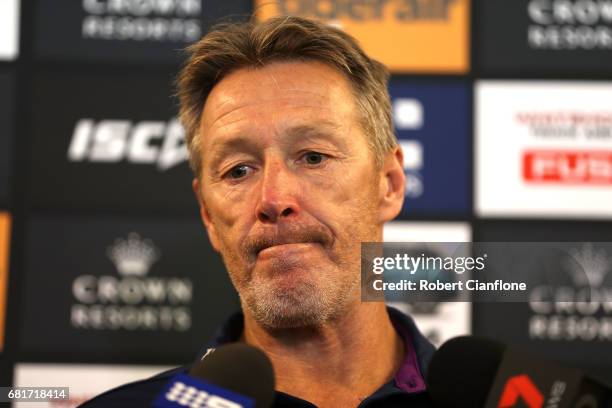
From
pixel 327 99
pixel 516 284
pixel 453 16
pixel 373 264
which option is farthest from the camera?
pixel 453 16

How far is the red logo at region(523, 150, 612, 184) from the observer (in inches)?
77.3

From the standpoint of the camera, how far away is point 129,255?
75.8 inches

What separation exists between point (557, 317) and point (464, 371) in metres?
1.20

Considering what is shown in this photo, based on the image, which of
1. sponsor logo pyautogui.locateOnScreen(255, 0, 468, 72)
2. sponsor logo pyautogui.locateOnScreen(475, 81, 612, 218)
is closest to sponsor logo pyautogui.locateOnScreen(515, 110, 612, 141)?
sponsor logo pyautogui.locateOnScreen(475, 81, 612, 218)

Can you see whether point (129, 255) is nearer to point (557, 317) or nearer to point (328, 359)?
point (328, 359)

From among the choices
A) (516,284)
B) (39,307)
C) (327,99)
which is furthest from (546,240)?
(39,307)

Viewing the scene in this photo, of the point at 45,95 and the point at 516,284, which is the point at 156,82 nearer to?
the point at 45,95

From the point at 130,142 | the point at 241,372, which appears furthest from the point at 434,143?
the point at 241,372

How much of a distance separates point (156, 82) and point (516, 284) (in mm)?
1270

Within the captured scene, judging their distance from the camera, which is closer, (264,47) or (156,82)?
(264,47)

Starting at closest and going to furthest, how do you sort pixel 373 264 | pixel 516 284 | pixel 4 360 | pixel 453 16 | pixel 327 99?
1. pixel 516 284
2. pixel 373 264
3. pixel 327 99
4. pixel 4 360
5. pixel 453 16

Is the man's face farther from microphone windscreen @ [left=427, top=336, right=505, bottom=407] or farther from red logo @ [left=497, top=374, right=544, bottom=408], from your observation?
red logo @ [left=497, top=374, right=544, bottom=408]

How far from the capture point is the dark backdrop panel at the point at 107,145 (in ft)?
6.35

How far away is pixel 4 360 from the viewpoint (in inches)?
74.1
